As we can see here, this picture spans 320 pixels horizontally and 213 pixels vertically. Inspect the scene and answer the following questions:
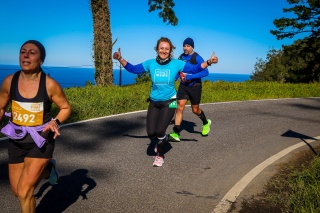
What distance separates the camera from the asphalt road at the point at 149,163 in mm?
3820

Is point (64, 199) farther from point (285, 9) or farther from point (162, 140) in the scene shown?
point (285, 9)

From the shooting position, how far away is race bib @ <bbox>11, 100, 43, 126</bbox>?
2906 mm

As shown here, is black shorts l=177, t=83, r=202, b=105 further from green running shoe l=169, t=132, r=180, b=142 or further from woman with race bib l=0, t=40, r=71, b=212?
woman with race bib l=0, t=40, r=71, b=212

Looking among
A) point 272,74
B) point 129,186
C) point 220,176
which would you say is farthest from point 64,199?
point 272,74

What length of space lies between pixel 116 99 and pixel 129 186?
6286mm

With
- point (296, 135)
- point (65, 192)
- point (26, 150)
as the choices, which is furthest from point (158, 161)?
point (296, 135)

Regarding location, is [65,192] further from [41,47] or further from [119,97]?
[119,97]

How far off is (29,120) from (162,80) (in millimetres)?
2572

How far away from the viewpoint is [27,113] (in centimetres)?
291

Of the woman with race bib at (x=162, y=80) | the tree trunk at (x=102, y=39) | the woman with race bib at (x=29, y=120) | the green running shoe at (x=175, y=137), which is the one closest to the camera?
the woman with race bib at (x=29, y=120)

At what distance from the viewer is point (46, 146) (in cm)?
298

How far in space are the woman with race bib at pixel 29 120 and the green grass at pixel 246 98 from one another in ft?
9.50

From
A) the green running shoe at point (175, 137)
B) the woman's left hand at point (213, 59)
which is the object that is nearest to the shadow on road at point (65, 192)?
the green running shoe at point (175, 137)

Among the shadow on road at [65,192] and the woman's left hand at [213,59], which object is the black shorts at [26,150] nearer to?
the shadow on road at [65,192]
